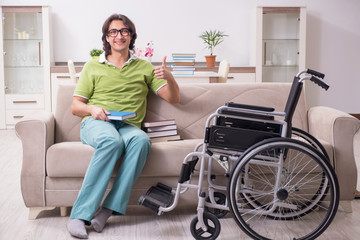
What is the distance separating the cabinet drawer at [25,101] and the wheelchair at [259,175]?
381 cm

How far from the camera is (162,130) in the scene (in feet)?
8.79

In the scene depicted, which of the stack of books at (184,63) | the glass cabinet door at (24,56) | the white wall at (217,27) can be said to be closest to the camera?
the stack of books at (184,63)

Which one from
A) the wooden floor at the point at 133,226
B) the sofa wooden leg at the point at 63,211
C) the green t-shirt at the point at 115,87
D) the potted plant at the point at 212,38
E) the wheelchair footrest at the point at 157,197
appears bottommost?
the wooden floor at the point at 133,226

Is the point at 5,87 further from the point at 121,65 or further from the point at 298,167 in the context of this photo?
the point at 298,167

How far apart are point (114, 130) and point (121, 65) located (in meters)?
0.46

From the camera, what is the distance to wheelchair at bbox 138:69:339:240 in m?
2.00

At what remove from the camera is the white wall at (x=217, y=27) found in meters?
6.05

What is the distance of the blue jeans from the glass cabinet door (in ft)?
12.5

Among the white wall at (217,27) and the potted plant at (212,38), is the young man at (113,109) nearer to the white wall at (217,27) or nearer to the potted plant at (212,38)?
the potted plant at (212,38)

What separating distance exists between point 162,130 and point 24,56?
12.4 feet

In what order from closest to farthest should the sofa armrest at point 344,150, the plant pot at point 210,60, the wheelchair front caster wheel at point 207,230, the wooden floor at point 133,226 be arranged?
the wheelchair front caster wheel at point 207,230 → the wooden floor at point 133,226 → the sofa armrest at point 344,150 → the plant pot at point 210,60

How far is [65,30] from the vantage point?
19.8 feet

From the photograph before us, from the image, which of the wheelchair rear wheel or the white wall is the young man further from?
the white wall

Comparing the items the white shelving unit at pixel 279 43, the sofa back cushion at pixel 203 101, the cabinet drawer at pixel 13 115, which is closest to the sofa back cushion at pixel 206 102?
the sofa back cushion at pixel 203 101
